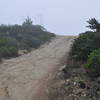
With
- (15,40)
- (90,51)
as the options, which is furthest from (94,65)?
(15,40)

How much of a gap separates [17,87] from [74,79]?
2.21 metres

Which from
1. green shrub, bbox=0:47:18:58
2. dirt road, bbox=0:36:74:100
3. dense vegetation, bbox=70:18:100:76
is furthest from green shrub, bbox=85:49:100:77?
green shrub, bbox=0:47:18:58

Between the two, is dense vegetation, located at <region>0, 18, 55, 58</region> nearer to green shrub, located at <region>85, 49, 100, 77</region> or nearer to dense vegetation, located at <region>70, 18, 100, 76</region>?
dense vegetation, located at <region>70, 18, 100, 76</region>

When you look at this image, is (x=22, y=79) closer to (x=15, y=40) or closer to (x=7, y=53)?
(x=7, y=53)

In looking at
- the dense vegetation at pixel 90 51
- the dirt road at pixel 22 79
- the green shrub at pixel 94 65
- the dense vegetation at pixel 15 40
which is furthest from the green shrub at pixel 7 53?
the green shrub at pixel 94 65

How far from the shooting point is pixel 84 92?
582 cm

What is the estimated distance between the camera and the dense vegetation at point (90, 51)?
7.35 meters

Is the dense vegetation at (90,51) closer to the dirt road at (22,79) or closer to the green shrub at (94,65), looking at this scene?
the green shrub at (94,65)

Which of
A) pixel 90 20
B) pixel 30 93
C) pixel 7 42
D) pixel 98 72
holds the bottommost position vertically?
pixel 30 93

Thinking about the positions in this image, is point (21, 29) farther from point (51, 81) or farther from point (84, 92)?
point (84, 92)

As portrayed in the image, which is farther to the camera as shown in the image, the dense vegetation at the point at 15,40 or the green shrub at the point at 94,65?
the dense vegetation at the point at 15,40

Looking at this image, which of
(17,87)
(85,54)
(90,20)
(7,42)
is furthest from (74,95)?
(7,42)

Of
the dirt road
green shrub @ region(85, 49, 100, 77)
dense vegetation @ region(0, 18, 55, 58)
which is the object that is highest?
dense vegetation @ region(0, 18, 55, 58)

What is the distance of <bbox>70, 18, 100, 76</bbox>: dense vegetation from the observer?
7352mm
